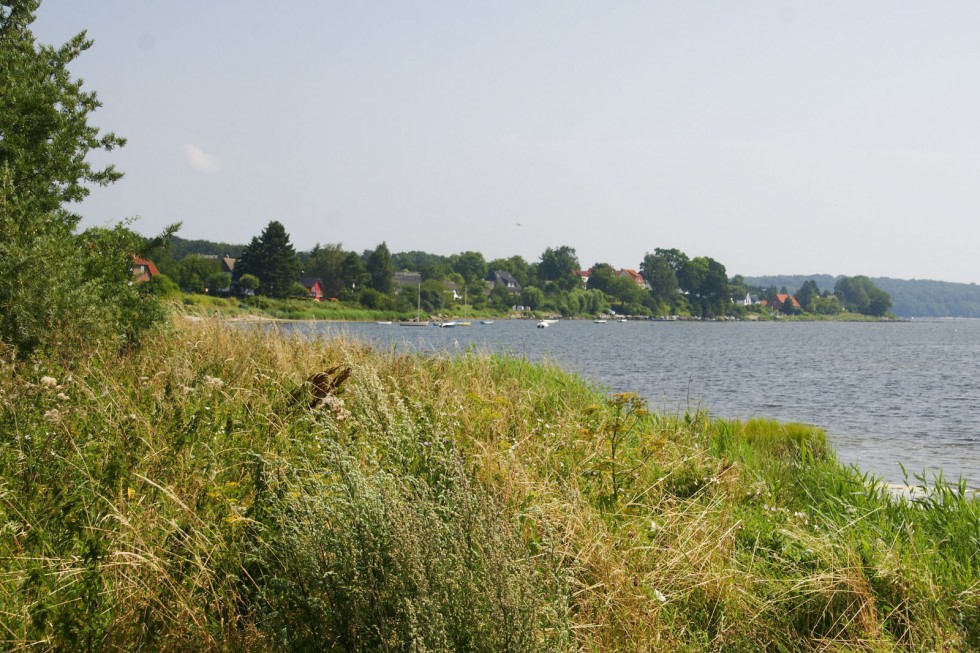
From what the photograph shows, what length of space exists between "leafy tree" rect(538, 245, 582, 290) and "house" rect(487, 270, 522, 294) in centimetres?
733

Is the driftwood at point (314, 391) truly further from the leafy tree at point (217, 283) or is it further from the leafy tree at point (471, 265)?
the leafy tree at point (471, 265)

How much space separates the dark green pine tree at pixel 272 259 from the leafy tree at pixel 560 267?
4310 inches

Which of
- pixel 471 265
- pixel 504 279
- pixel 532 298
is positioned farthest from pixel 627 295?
pixel 471 265

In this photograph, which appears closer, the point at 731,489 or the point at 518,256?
the point at 731,489

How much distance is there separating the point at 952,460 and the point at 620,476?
10.7 metres

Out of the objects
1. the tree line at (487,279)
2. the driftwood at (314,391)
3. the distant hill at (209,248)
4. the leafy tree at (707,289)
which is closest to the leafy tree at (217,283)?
the tree line at (487,279)

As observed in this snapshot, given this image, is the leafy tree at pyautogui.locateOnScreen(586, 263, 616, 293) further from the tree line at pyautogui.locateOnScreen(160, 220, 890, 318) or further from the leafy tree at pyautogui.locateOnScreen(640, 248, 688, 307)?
the leafy tree at pyautogui.locateOnScreen(640, 248, 688, 307)

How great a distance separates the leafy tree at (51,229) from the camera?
7566 mm

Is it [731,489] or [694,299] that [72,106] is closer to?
[731,489]

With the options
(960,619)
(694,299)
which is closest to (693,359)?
(960,619)

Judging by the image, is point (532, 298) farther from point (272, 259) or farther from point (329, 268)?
point (272, 259)

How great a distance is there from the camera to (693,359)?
42781 millimetres

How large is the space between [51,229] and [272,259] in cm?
6955

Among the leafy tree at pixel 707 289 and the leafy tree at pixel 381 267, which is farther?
the leafy tree at pixel 707 289
